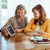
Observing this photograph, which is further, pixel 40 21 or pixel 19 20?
pixel 19 20

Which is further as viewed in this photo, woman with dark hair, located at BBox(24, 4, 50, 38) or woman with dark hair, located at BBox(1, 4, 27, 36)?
woman with dark hair, located at BBox(1, 4, 27, 36)

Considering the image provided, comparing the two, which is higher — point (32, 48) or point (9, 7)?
point (9, 7)

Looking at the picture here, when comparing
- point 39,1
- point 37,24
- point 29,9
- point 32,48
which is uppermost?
point 39,1

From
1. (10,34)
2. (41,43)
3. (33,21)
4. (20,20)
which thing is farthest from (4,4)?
(41,43)

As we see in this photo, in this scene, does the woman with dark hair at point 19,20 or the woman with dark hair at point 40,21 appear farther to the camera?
the woman with dark hair at point 19,20

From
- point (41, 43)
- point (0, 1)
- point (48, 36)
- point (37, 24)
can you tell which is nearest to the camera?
point (41, 43)

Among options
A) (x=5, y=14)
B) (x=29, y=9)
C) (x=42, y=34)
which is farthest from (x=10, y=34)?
(x=29, y=9)

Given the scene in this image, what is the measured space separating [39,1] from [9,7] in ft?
3.02

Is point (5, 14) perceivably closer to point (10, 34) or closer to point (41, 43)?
point (10, 34)

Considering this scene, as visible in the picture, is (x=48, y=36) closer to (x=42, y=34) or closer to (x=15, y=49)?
(x=42, y=34)

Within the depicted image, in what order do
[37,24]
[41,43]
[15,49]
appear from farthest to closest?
[37,24], [41,43], [15,49]

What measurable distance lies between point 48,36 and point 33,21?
23.3 inches

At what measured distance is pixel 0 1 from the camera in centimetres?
287

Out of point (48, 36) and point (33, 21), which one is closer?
point (48, 36)
